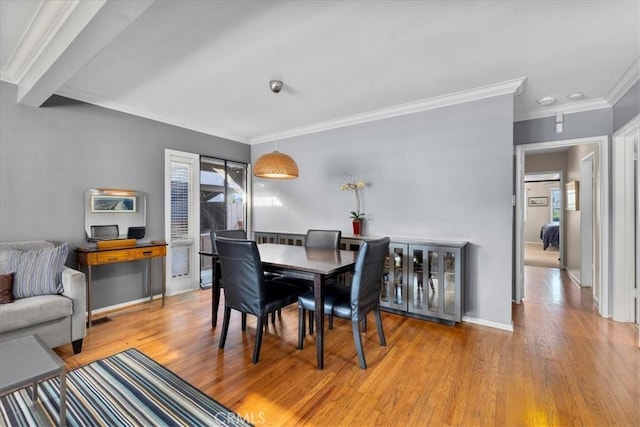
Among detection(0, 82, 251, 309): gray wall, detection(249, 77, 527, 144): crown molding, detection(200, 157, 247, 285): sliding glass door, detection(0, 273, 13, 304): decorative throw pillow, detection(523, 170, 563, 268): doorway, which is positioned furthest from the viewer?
detection(523, 170, 563, 268): doorway

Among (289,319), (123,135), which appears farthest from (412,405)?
(123,135)

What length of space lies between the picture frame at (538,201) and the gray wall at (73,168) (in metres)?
10.6

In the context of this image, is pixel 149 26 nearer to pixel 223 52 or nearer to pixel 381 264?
pixel 223 52

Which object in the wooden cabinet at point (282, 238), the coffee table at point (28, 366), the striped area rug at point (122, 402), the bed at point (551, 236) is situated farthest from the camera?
the bed at point (551, 236)

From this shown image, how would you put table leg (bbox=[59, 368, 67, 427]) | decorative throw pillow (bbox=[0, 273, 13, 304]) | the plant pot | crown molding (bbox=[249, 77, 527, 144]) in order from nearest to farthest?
table leg (bbox=[59, 368, 67, 427]) → decorative throw pillow (bbox=[0, 273, 13, 304]) → crown molding (bbox=[249, 77, 527, 144]) → the plant pot

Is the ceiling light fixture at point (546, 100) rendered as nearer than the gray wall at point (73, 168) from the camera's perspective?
No

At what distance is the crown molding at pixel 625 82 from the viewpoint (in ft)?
8.32

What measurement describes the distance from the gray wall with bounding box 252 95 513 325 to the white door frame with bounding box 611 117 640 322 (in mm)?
1247

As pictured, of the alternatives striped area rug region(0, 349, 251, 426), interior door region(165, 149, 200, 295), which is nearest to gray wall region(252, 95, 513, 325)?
interior door region(165, 149, 200, 295)

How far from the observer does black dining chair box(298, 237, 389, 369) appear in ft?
7.21

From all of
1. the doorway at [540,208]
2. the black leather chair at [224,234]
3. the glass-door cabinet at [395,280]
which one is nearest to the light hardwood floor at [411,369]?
the glass-door cabinet at [395,280]

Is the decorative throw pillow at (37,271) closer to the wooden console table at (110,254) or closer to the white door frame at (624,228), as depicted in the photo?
the wooden console table at (110,254)

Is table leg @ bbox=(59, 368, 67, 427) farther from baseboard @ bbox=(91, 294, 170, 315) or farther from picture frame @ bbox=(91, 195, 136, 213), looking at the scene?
picture frame @ bbox=(91, 195, 136, 213)

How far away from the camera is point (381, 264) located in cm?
250
